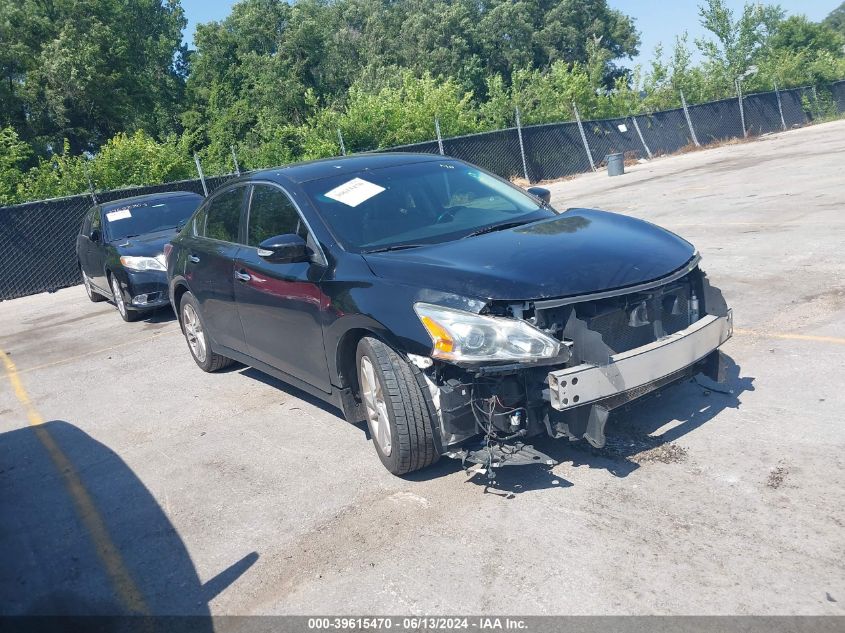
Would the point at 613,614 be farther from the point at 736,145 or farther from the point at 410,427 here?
the point at 736,145

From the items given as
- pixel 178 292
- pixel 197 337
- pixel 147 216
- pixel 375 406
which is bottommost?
pixel 375 406

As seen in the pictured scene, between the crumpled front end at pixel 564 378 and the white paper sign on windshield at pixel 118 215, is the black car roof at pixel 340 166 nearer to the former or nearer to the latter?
the crumpled front end at pixel 564 378

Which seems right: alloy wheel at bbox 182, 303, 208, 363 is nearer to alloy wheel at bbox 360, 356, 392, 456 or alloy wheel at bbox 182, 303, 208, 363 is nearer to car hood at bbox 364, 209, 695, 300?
alloy wheel at bbox 360, 356, 392, 456

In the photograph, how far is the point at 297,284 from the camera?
4.99m

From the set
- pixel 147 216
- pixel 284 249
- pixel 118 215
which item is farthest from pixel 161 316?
pixel 284 249

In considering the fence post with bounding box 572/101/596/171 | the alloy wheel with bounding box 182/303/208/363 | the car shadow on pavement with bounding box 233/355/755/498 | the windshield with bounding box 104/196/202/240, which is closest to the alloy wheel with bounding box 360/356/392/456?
the car shadow on pavement with bounding box 233/355/755/498

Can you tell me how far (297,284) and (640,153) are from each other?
27.3 m

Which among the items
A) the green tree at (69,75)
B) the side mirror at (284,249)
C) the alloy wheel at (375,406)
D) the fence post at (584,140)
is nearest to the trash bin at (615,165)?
the fence post at (584,140)

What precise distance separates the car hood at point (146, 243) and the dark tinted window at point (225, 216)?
3724mm

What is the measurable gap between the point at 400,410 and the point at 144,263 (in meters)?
6.98

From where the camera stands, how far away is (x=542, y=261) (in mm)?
4148

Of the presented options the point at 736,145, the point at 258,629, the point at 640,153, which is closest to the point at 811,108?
the point at 736,145

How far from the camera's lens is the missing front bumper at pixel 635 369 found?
3779 mm

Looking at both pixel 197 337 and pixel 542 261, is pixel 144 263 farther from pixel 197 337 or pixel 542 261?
pixel 542 261
